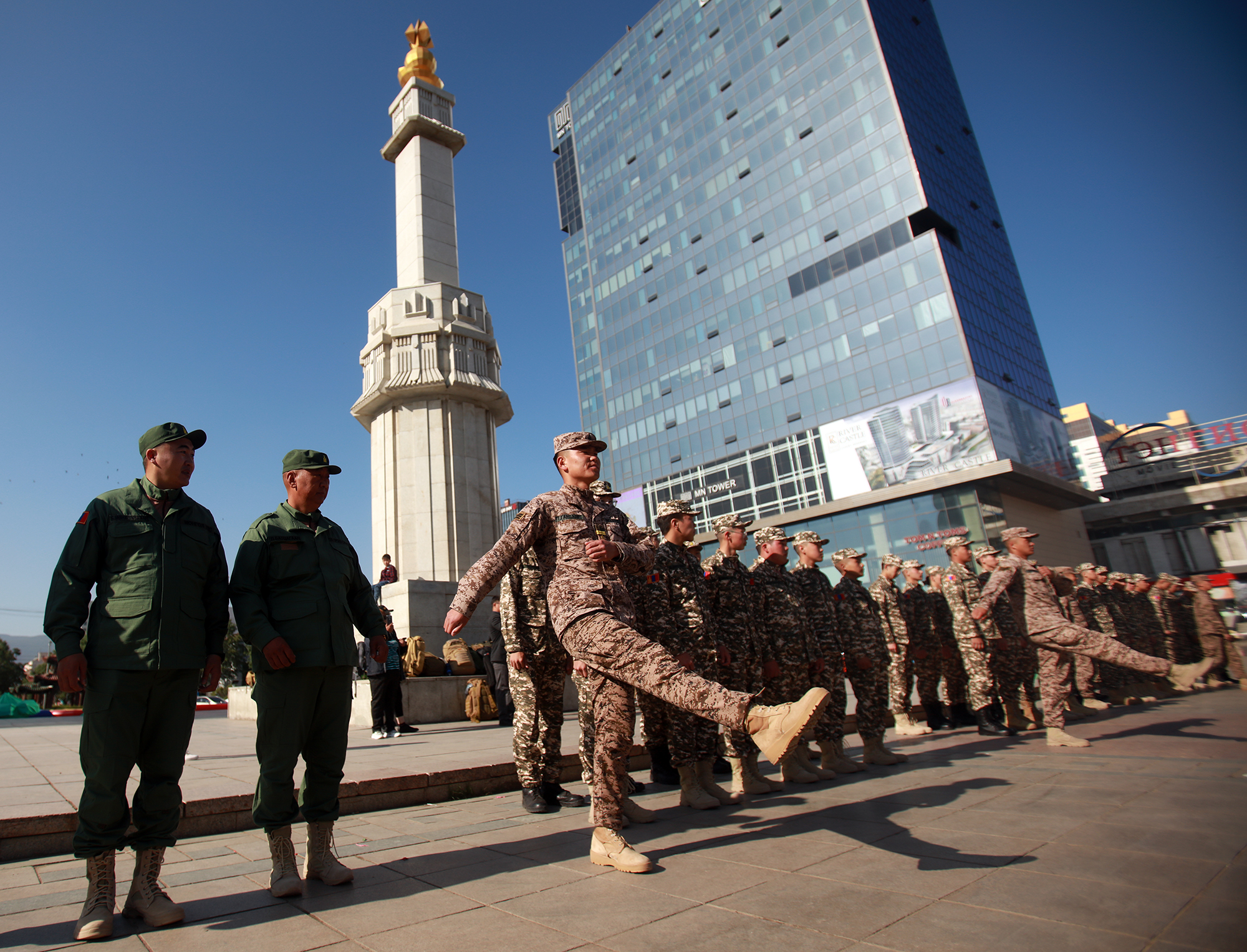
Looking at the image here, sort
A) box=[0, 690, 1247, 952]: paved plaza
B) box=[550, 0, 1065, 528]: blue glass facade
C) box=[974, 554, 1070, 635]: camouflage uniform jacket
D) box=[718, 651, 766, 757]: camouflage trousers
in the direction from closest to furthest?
box=[0, 690, 1247, 952]: paved plaza, box=[718, 651, 766, 757]: camouflage trousers, box=[974, 554, 1070, 635]: camouflage uniform jacket, box=[550, 0, 1065, 528]: blue glass facade

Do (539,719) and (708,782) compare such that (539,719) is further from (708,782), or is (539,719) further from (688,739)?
(708,782)

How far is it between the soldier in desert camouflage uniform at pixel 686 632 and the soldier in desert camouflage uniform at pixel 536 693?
2.54 feet

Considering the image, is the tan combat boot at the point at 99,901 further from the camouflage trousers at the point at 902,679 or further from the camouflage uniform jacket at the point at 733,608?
the camouflage trousers at the point at 902,679

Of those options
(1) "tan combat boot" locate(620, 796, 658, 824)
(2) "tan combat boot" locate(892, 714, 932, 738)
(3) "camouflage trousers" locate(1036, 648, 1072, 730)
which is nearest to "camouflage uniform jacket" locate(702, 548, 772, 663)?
(1) "tan combat boot" locate(620, 796, 658, 824)

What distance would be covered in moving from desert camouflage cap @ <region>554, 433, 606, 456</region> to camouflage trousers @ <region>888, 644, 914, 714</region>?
5.60 meters

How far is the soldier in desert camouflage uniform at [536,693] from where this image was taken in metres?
4.69

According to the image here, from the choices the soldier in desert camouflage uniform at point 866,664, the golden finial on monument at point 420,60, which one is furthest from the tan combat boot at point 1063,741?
the golden finial on monument at point 420,60

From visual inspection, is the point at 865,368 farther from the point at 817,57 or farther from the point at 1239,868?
the point at 1239,868

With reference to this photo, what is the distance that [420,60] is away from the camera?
56.3 feet

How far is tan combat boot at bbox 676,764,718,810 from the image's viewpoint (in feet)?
15.0

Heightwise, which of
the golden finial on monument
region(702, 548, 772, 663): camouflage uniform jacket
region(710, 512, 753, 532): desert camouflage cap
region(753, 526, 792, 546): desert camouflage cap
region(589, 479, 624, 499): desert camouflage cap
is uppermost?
the golden finial on monument

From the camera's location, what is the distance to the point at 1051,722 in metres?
6.41

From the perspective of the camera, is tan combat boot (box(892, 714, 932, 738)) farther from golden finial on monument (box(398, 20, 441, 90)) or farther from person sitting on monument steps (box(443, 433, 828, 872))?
golden finial on monument (box(398, 20, 441, 90))

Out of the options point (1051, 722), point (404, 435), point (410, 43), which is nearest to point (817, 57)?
point (410, 43)
